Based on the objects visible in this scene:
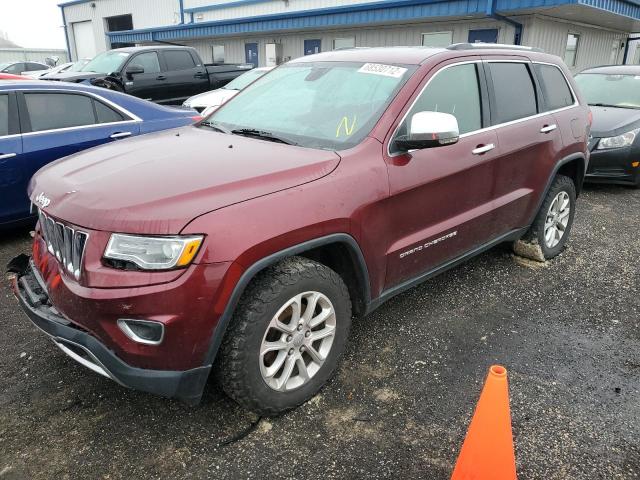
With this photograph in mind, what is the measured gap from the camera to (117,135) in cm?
520

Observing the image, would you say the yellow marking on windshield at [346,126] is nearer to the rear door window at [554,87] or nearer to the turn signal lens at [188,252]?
the turn signal lens at [188,252]

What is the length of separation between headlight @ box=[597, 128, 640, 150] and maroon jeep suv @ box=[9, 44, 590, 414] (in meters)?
3.60

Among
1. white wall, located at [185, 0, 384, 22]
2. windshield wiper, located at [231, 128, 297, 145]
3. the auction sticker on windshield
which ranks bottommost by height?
windshield wiper, located at [231, 128, 297, 145]

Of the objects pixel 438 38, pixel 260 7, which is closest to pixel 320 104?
pixel 438 38

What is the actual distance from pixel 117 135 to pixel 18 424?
10.9 feet

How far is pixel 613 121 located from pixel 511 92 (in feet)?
13.8

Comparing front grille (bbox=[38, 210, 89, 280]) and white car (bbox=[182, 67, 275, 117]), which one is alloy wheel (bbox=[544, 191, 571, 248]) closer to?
front grille (bbox=[38, 210, 89, 280])

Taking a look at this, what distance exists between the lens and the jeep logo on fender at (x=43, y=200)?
2.49 m

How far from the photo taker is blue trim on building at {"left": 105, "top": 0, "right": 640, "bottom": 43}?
12.1 meters

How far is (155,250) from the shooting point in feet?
6.95

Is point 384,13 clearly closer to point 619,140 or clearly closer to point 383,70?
point 619,140

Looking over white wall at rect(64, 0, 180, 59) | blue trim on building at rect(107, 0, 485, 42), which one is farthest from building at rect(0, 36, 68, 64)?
blue trim on building at rect(107, 0, 485, 42)

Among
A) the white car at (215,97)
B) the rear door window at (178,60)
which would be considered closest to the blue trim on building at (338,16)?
the white car at (215,97)

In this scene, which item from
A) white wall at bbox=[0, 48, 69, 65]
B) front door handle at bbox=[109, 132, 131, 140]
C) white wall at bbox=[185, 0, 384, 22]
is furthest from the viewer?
white wall at bbox=[0, 48, 69, 65]
